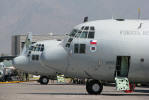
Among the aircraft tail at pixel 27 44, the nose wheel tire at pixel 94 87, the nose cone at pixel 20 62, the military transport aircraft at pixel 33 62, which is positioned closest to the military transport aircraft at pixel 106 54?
the nose wheel tire at pixel 94 87

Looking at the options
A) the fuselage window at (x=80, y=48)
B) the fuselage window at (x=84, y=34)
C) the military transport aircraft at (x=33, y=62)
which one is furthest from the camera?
the military transport aircraft at (x=33, y=62)

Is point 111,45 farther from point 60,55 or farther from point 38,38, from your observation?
point 38,38

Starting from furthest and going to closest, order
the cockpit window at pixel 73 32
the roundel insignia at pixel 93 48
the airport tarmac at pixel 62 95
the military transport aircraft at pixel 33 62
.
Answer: the military transport aircraft at pixel 33 62 < the cockpit window at pixel 73 32 < the roundel insignia at pixel 93 48 < the airport tarmac at pixel 62 95

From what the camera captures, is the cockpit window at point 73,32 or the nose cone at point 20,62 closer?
the cockpit window at point 73,32

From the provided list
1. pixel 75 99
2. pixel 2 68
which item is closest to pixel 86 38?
pixel 75 99

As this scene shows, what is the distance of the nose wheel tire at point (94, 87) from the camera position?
27.7m

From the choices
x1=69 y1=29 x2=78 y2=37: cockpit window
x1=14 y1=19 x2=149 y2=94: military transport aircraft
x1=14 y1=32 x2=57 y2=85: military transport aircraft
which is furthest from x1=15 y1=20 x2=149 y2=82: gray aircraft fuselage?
x1=14 y1=32 x2=57 y2=85: military transport aircraft

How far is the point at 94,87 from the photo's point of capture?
2778 cm

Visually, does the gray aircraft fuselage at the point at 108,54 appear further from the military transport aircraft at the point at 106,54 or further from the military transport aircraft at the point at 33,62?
the military transport aircraft at the point at 33,62

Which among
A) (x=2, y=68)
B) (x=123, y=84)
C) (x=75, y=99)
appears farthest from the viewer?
(x=2, y=68)

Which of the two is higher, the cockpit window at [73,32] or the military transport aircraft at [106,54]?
the cockpit window at [73,32]

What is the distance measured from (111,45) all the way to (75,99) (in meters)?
5.09

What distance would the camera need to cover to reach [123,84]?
27.0 m

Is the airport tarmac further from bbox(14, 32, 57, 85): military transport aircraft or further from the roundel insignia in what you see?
bbox(14, 32, 57, 85): military transport aircraft
